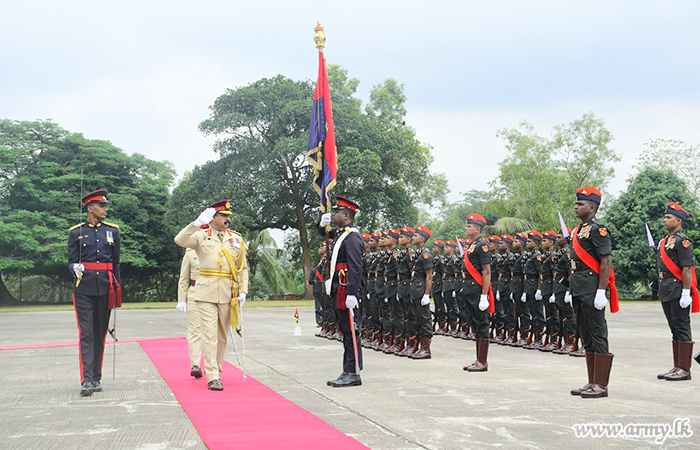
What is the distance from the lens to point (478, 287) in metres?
8.51

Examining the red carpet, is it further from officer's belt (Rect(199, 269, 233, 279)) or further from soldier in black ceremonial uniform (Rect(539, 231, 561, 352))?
soldier in black ceremonial uniform (Rect(539, 231, 561, 352))

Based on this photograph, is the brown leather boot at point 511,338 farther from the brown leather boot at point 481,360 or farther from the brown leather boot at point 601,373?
the brown leather boot at point 601,373

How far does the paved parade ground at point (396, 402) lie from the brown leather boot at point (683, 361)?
Answer: 0.42 feet

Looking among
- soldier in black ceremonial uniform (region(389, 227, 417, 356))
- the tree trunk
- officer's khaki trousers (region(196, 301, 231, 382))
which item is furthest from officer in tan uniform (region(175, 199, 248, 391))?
the tree trunk

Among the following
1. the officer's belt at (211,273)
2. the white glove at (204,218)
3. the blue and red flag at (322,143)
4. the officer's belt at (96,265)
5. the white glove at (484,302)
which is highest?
the blue and red flag at (322,143)

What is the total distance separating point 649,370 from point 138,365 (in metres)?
6.45

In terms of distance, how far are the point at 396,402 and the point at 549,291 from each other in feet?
17.7

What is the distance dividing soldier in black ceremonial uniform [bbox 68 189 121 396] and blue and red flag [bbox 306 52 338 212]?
2.74 metres

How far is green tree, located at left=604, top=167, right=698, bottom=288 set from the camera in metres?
32.0

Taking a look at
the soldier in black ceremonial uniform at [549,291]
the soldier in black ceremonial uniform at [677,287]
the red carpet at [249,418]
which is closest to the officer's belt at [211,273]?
the red carpet at [249,418]

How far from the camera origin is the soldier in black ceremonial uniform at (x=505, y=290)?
11.9 meters

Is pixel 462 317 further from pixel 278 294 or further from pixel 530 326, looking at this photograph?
pixel 278 294

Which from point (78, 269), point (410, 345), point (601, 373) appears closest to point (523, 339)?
point (410, 345)

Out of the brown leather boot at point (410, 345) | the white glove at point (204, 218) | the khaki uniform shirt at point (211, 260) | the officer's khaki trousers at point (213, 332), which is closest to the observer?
the white glove at point (204, 218)
